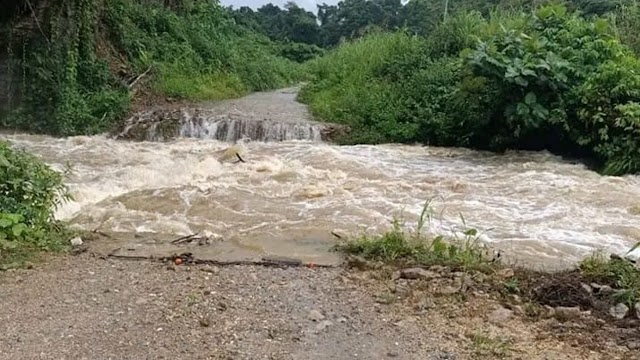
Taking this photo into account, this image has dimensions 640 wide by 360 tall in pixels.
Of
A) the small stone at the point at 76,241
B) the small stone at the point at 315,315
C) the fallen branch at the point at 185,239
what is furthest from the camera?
the fallen branch at the point at 185,239

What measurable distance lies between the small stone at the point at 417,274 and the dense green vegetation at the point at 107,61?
376 inches

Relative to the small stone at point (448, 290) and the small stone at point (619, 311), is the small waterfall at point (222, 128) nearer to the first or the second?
the small stone at point (448, 290)

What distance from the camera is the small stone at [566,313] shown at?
424cm

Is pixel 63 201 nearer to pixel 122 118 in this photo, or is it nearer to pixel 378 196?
pixel 378 196

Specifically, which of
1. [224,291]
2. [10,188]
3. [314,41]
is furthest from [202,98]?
[314,41]

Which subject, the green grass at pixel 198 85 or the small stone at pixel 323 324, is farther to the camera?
the green grass at pixel 198 85

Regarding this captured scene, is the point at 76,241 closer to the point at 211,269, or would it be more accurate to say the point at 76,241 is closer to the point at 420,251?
the point at 211,269

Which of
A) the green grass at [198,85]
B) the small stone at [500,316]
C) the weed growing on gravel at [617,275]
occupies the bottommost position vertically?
the small stone at [500,316]

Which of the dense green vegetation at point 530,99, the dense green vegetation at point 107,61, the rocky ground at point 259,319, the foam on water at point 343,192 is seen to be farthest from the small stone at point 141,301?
the dense green vegetation at point 107,61

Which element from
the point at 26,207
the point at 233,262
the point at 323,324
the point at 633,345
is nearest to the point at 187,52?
the point at 26,207

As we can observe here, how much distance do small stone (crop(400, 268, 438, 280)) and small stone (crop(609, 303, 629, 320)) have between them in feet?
3.85

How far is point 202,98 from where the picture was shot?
1705 cm

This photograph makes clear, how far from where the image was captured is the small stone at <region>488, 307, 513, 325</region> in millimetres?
4187

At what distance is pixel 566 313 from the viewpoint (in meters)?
4.26
